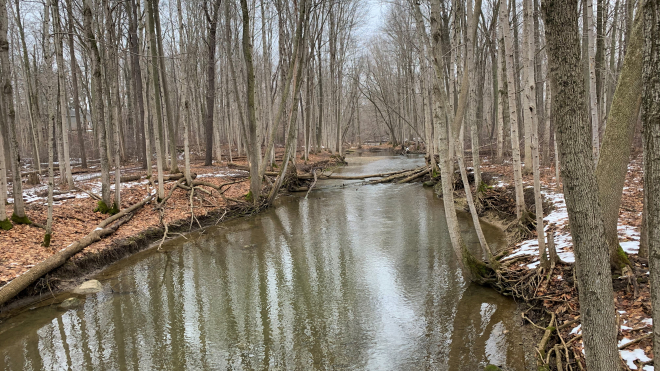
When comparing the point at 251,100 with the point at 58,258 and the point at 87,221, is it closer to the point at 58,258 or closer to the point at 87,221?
the point at 87,221

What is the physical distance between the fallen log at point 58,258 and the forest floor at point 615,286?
741cm

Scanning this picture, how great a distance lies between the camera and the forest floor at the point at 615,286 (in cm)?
353

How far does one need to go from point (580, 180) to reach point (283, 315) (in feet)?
15.0

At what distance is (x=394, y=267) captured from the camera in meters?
7.68

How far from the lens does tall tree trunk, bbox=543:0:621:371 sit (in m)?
2.19

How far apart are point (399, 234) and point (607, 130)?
6017 mm

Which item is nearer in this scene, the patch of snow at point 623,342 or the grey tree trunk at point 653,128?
the grey tree trunk at point 653,128

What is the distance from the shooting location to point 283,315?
5.88 meters

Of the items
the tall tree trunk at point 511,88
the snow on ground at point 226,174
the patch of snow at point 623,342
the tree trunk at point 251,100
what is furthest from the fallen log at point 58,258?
the tall tree trunk at point 511,88

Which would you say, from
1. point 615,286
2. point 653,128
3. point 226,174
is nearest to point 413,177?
point 226,174

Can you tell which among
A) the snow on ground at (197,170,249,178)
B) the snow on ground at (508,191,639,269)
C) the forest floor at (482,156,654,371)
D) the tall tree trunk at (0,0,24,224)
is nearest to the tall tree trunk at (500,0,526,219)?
the snow on ground at (508,191,639,269)

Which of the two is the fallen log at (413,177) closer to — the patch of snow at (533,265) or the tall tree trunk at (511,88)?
the tall tree trunk at (511,88)

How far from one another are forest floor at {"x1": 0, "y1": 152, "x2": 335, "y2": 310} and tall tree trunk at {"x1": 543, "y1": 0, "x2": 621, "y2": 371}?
24.8ft

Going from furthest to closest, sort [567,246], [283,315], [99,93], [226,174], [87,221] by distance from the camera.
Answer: [226,174] → [99,93] → [87,221] → [567,246] → [283,315]
